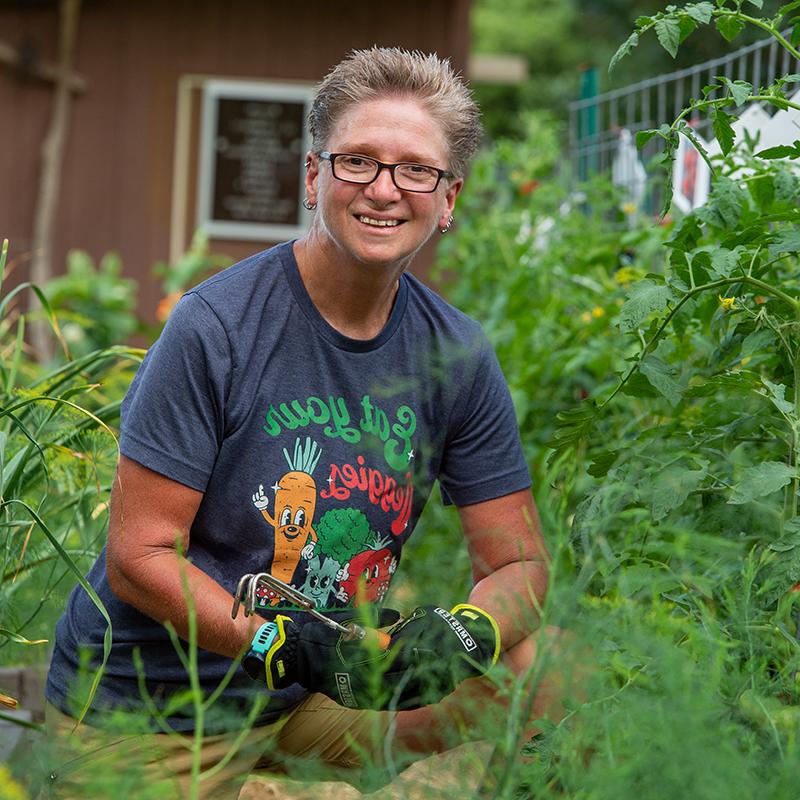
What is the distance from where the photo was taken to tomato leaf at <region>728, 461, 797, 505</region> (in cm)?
177

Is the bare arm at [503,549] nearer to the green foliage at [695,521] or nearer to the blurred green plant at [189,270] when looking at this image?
the green foliage at [695,521]

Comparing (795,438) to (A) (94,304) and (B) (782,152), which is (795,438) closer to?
(B) (782,152)

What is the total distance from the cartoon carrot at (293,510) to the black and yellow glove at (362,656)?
0.65ft

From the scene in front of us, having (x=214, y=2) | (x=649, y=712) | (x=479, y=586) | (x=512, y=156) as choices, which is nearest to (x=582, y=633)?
(x=649, y=712)

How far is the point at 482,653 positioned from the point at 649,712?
68cm

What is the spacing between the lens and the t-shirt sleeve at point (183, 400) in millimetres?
2104

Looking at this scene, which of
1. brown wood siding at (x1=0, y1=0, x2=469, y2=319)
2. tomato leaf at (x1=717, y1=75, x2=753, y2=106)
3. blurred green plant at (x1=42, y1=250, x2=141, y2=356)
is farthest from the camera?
brown wood siding at (x1=0, y1=0, x2=469, y2=319)

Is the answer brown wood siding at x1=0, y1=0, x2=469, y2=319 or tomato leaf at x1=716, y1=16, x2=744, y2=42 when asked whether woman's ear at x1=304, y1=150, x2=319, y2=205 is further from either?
brown wood siding at x1=0, y1=0, x2=469, y2=319

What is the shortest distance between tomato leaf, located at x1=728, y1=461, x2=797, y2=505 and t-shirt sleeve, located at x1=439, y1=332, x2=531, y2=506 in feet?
2.18

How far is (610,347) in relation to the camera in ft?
10.8

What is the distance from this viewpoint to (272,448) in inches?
87.7

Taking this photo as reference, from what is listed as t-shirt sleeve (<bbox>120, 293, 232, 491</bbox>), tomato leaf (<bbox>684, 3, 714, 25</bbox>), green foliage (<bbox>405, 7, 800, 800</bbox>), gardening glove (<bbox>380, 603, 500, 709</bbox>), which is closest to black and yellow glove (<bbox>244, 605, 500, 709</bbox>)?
gardening glove (<bbox>380, 603, 500, 709</bbox>)

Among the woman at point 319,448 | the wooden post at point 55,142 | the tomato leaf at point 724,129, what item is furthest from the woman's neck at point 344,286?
the wooden post at point 55,142

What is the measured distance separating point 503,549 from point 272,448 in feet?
1.49
